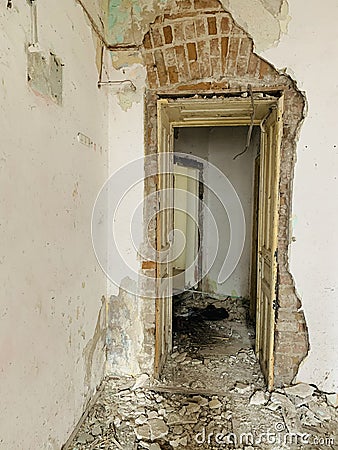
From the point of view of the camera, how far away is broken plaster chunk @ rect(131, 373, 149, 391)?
2589 millimetres

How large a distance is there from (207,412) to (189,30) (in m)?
2.55

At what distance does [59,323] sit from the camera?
5.91 ft

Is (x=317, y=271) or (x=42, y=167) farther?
(x=317, y=271)

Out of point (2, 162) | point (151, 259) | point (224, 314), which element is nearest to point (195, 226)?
point (224, 314)

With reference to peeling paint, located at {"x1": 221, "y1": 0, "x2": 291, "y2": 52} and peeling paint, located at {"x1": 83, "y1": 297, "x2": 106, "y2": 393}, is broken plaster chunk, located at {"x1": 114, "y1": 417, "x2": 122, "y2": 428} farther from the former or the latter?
peeling paint, located at {"x1": 221, "y1": 0, "x2": 291, "y2": 52}

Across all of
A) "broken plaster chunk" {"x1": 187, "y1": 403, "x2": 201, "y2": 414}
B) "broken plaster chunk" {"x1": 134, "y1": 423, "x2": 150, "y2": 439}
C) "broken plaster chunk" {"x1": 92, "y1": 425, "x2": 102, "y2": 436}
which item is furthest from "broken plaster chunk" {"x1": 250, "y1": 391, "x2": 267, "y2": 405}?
"broken plaster chunk" {"x1": 92, "y1": 425, "x2": 102, "y2": 436}

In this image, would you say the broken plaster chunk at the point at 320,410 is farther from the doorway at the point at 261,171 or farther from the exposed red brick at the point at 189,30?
the exposed red brick at the point at 189,30

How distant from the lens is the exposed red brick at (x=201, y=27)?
93.8 inches

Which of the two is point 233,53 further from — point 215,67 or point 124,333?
point 124,333

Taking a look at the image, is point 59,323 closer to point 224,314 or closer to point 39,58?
point 39,58

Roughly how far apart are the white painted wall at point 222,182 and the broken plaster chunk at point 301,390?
7.89 feet

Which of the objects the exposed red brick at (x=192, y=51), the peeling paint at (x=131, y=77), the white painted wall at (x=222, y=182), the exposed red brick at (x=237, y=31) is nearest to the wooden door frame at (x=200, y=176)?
the white painted wall at (x=222, y=182)

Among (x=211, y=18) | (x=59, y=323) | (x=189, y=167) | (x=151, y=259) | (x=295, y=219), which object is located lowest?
(x=59, y=323)

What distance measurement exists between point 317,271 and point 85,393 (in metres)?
1.73
